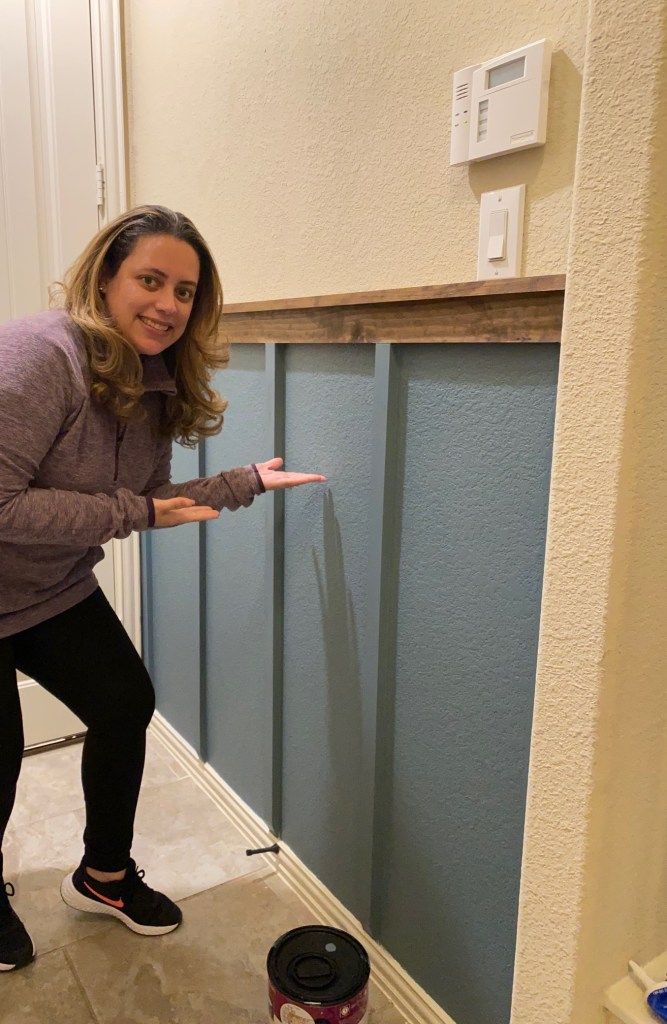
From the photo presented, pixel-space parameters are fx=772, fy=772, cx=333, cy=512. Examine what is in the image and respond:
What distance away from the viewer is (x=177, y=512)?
1.32m

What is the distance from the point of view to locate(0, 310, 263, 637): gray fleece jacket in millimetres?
1162

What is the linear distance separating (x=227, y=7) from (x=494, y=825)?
167 cm

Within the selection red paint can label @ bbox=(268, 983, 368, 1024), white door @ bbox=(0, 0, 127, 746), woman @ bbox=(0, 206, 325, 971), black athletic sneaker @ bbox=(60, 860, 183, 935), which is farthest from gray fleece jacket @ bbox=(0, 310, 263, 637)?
white door @ bbox=(0, 0, 127, 746)

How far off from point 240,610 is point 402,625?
615mm

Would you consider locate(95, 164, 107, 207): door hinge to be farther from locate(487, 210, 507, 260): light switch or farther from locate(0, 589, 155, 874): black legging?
locate(487, 210, 507, 260): light switch

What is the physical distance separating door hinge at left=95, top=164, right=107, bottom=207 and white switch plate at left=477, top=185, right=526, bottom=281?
4.73 feet

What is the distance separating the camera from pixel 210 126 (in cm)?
174

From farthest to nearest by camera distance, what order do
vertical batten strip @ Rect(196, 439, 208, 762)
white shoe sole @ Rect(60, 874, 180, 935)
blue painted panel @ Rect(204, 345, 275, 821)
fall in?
vertical batten strip @ Rect(196, 439, 208, 762)
blue painted panel @ Rect(204, 345, 275, 821)
white shoe sole @ Rect(60, 874, 180, 935)

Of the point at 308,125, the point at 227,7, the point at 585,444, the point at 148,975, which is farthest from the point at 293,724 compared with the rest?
the point at 227,7

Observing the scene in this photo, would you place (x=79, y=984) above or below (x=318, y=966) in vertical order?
below

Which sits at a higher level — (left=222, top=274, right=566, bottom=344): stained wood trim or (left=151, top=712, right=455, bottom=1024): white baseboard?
(left=222, top=274, right=566, bottom=344): stained wood trim

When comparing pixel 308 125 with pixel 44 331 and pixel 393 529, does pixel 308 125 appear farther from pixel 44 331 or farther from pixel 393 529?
pixel 393 529

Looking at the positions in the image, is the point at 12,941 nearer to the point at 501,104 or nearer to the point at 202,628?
the point at 202,628

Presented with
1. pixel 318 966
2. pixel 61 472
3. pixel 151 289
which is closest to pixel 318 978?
pixel 318 966
